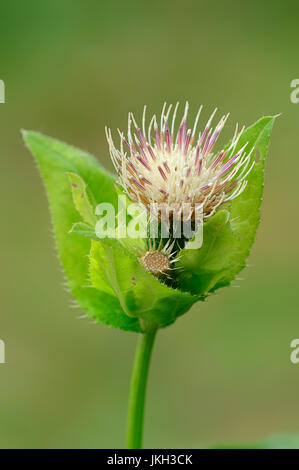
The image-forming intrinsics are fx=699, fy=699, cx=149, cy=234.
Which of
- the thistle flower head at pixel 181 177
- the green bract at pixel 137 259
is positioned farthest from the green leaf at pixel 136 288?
the thistle flower head at pixel 181 177

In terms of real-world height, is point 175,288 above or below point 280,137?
below

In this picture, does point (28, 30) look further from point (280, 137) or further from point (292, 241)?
point (292, 241)

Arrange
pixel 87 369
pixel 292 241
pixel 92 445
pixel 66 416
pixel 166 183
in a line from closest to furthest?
pixel 166 183 → pixel 92 445 → pixel 66 416 → pixel 87 369 → pixel 292 241

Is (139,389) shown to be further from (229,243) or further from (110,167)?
(110,167)

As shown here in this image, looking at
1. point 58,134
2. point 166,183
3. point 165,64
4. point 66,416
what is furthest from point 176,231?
point 165,64

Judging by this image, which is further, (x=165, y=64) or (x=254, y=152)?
(x=165, y=64)

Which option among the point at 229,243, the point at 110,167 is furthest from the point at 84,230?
the point at 110,167
